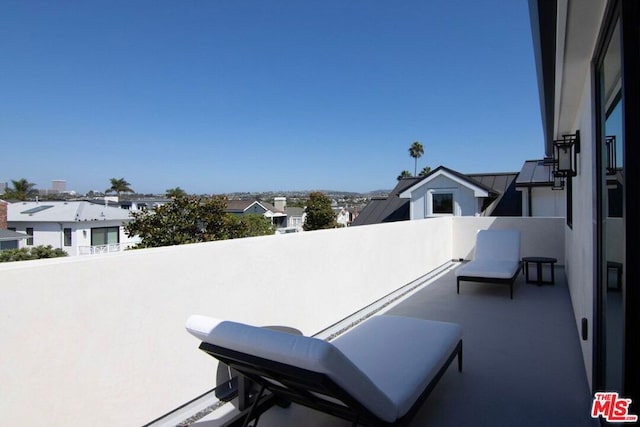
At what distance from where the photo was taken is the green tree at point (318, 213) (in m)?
29.3

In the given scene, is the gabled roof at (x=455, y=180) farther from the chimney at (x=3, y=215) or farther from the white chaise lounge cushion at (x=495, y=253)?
the chimney at (x=3, y=215)

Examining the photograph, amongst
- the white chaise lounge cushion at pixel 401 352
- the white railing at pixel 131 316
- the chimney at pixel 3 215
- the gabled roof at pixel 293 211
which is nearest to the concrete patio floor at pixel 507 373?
the white chaise lounge cushion at pixel 401 352

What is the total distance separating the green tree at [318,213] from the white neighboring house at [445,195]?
13166 millimetres

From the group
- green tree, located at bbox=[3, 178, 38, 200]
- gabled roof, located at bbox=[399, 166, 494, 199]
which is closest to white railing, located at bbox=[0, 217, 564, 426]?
gabled roof, located at bbox=[399, 166, 494, 199]

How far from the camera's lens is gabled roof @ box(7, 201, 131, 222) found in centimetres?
2523

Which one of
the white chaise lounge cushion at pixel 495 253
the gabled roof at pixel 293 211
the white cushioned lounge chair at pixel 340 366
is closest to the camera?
the white cushioned lounge chair at pixel 340 366

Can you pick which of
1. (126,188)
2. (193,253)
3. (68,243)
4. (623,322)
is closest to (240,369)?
(193,253)

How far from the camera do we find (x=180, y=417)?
2537 millimetres

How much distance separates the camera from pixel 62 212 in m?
25.9

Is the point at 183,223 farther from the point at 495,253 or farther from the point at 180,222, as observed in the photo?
the point at 495,253

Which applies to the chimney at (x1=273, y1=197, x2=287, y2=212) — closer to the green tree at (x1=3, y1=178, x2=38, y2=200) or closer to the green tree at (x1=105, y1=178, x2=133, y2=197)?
the green tree at (x1=3, y1=178, x2=38, y2=200)

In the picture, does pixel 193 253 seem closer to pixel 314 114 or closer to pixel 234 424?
pixel 234 424

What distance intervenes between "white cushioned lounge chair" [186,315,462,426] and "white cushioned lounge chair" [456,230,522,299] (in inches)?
142

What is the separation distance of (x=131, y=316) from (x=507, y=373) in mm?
3261
